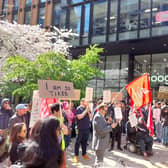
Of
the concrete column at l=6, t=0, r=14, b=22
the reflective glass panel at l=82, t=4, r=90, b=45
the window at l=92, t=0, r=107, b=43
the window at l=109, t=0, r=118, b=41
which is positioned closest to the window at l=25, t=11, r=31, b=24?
the concrete column at l=6, t=0, r=14, b=22

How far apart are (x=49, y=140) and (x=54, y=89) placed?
2.71 m

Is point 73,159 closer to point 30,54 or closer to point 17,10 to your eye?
point 30,54

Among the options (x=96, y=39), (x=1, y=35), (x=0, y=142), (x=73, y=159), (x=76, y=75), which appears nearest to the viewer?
(x=0, y=142)

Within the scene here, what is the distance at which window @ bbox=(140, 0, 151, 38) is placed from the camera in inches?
628

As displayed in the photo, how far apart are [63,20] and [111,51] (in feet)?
17.3

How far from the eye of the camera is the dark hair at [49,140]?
2295mm

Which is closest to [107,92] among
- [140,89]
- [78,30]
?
[140,89]

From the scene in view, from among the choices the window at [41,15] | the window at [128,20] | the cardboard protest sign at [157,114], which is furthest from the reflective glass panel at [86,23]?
the cardboard protest sign at [157,114]

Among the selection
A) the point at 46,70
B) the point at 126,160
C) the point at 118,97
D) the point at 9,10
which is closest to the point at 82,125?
the point at 126,160

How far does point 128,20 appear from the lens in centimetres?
1700

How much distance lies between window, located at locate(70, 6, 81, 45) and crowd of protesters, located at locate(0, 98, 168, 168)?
31.7 feet

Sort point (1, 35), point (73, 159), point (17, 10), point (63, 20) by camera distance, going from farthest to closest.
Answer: point (17, 10) → point (63, 20) → point (1, 35) → point (73, 159)

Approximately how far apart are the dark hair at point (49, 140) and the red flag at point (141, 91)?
4.90 metres

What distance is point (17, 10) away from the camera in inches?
1126
